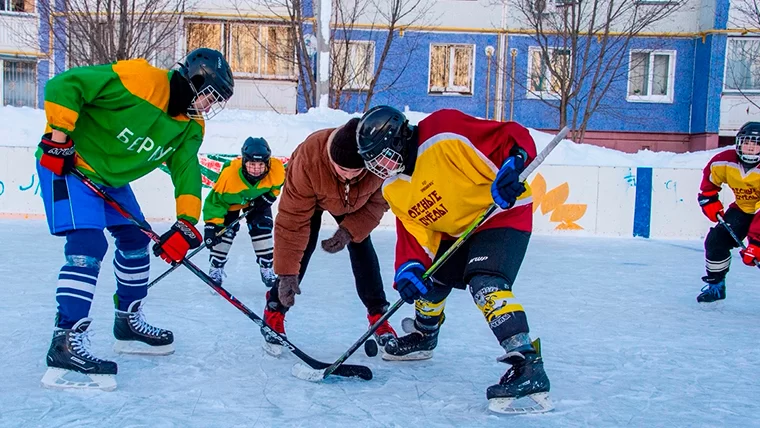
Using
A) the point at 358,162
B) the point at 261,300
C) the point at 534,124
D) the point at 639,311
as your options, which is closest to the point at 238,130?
the point at 261,300

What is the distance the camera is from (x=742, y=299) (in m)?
4.41

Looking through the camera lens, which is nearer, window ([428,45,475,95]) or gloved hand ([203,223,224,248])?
gloved hand ([203,223,224,248])

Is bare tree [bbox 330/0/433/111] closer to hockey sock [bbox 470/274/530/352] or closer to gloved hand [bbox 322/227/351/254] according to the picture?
gloved hand [bbox 322/227/351/254]

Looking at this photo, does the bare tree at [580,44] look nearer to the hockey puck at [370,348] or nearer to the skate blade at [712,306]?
the skate blade at [712,306]

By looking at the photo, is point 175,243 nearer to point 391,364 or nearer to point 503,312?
point 391,364

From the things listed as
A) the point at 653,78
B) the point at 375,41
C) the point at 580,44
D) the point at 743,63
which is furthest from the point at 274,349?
the point at 743,63

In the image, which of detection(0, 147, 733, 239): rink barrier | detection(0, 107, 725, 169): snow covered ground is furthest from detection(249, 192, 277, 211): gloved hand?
detection(0, 107, 725, 169): snow covered ground

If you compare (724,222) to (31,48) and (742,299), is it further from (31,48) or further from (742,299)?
(31,48)

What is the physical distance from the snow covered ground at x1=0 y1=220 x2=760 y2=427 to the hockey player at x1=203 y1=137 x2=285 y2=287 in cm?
19

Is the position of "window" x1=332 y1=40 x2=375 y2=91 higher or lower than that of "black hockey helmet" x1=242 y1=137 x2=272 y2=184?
higher

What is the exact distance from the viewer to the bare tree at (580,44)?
438 inches

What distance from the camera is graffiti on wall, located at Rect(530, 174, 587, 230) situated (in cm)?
751

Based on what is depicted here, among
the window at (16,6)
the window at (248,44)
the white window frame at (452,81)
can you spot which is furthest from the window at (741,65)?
the window at (16,6)

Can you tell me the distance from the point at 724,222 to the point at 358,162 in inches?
110
